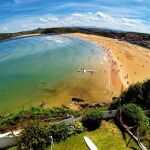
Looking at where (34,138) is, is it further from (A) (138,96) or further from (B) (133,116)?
(A) (138,96)

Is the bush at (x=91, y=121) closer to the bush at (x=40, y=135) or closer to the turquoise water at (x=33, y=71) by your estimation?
the bush at (x=40, y=135)

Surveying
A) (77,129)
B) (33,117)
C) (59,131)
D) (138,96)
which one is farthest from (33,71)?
(59,131)

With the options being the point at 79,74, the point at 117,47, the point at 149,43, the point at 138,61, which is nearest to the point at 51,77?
the point at 79,74

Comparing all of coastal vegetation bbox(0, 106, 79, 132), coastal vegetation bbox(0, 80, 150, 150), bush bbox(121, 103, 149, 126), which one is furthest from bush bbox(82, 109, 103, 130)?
coastal vegetation bbox(0, 106, 79, 132)

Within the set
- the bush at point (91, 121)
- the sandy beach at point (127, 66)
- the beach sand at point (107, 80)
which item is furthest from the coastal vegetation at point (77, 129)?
the sandy beach at point (127, 66)

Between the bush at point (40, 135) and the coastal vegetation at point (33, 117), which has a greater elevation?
the bush at point (40, 135)

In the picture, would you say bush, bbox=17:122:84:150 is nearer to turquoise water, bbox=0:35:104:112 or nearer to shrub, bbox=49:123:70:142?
shrub, bbox=49:123:70:142

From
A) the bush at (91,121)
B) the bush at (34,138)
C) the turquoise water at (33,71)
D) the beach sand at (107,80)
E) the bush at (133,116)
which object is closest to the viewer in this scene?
the bush at (34,138)
